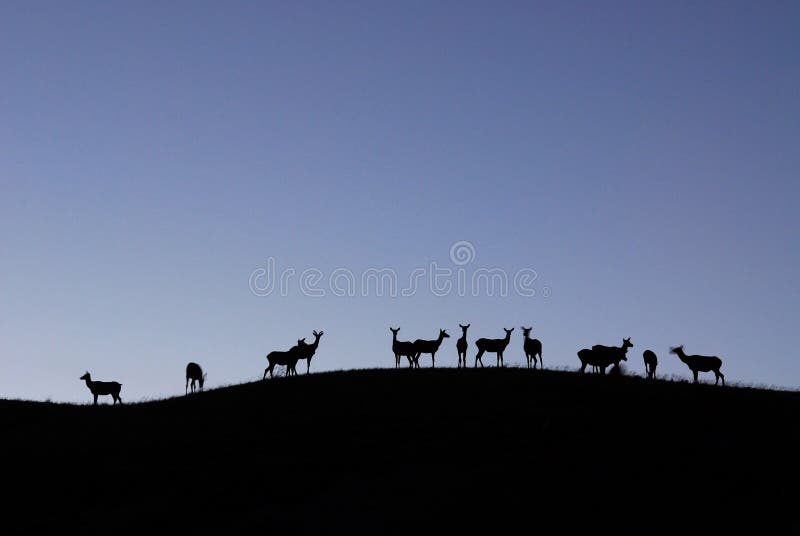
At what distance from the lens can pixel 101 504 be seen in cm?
2312

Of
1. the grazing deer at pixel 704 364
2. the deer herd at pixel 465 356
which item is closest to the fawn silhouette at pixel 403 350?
the deer herd at pixel 465 356

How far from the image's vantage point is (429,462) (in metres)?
23.8

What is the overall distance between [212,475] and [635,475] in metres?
12.4

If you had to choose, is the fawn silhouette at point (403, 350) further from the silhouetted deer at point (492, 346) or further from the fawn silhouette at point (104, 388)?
the fawn silhouette at point (104, 388)

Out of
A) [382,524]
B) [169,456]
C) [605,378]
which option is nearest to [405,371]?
[605,378]

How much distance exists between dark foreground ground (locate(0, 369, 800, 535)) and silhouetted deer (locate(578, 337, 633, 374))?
12.8 ft

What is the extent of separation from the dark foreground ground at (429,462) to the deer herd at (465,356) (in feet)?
13.2

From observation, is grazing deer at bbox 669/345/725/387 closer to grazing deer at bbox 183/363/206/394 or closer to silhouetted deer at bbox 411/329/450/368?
silhouetted deer at bbox 411/329/450/368

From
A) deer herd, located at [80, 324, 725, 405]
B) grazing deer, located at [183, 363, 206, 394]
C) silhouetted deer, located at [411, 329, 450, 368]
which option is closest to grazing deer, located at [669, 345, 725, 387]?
deer herd, located at [80, 324, 725, 405]

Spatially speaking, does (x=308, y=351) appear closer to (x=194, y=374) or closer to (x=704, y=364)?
(x=194, y=374)

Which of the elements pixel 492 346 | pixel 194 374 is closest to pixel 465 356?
pixel 492 346

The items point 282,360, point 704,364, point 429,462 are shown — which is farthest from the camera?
point 282,360

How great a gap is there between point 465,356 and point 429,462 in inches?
789

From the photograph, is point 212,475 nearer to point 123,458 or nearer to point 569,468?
point 123,458
